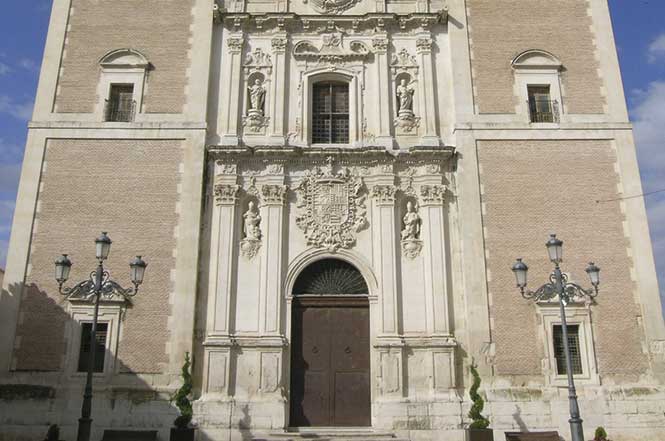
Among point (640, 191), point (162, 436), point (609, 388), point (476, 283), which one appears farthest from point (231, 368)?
point (640, 191)

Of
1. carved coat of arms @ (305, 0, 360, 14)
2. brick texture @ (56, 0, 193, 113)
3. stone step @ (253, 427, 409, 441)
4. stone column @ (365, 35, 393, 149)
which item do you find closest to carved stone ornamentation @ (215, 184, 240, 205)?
brick texture @ (56, 0, 193, 113)

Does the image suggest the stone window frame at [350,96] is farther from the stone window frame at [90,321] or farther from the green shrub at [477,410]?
the green shrub at [477,410]

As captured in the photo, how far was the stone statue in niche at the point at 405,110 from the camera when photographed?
1655 cm

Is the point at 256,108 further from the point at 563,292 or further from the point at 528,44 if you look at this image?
the point at 563,292

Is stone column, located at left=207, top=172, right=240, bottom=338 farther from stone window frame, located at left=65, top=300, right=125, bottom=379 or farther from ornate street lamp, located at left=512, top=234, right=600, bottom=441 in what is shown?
ornate street lamp, located at left=512, top=234, right=600, bottom=441

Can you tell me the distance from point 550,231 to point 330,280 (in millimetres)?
5681

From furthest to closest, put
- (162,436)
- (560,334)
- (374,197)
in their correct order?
(374,197), (560,334), (162,436)

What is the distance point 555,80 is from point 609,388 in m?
8.17

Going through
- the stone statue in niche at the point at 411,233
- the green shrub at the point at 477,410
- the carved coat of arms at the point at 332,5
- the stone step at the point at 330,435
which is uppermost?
the carved coat of arms at the point at 332,5

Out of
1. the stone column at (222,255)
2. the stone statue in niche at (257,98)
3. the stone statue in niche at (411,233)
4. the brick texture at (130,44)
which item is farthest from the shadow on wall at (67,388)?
the stone statue in niche at (411,233)

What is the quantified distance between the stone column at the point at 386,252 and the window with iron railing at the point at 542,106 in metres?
4.50

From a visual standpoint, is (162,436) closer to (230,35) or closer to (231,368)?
(231,368)

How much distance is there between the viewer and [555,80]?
55.4 ft

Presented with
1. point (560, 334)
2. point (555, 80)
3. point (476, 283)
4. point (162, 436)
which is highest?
point (555, 80)
